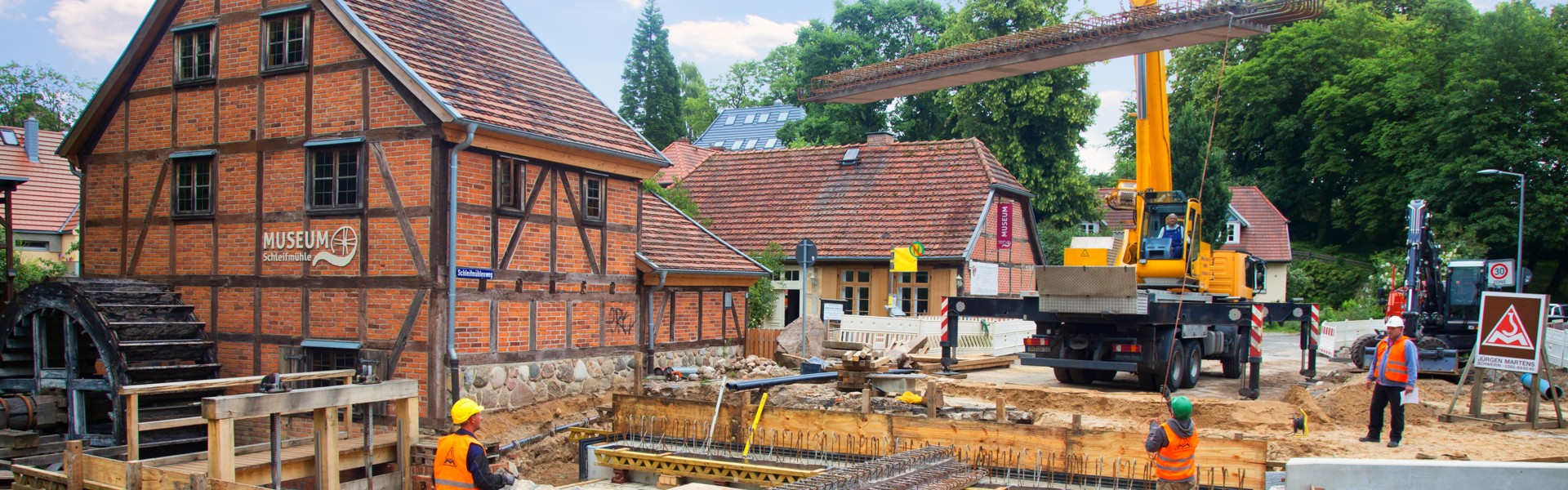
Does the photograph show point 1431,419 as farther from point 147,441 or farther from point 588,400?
point 147,441

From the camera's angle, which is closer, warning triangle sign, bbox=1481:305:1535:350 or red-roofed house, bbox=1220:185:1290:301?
warning triangle sign, bbox=1481:305:1535:350

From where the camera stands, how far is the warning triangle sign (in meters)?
14.7

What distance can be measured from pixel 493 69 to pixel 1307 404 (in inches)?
479

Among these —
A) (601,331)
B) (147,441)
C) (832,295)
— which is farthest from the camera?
(832,295)

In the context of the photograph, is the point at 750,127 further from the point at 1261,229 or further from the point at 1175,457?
the point at 1175,457

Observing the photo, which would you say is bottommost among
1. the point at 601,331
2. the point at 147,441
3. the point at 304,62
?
the point at 147,441

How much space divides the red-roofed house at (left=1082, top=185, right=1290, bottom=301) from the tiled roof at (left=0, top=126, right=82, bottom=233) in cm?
3429

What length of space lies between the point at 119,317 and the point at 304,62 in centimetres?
402

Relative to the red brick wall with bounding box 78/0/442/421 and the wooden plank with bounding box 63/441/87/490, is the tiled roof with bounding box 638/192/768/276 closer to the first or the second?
the red brick wall with bounding box 78/0/442/421

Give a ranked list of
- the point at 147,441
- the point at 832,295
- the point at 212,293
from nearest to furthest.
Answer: the point at 147,441 → the point at 212,293 → the point at 832,295

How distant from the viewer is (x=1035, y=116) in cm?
4338

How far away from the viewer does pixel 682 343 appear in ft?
65.6

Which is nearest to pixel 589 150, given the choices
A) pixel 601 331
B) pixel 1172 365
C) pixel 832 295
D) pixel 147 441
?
pixel 601 331

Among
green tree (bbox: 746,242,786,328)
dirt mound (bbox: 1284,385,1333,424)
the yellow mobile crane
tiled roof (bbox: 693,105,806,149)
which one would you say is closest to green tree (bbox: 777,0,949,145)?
tiled roof (bbox: 693,105,806,149)
